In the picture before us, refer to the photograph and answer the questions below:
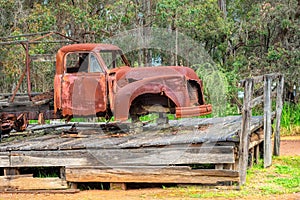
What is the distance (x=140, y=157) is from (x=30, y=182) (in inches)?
74.5

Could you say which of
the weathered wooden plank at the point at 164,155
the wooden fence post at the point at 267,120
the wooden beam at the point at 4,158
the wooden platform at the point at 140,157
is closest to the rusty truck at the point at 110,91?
the wooden platform at the point at 140,157

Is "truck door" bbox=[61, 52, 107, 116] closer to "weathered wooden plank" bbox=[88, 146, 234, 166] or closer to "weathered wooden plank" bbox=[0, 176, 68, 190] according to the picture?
"weathered wooden plank" bbox=[88, 146, 234, 166]

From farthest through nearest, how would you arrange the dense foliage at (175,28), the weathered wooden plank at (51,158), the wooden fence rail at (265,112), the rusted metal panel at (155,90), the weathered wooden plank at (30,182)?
1. the dense foliage at (175,28)
2. the rusted metal panel at (155,90)
3. the weathered wooden plank at (30,182)
4. the weathered wooden plank at (51,158)
5. the wooden fence rail at (265,112)

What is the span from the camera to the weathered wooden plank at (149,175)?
7895 mm

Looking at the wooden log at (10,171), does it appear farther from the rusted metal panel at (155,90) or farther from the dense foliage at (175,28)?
the dense foliage at (175,28)

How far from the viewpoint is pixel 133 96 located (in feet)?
31.1

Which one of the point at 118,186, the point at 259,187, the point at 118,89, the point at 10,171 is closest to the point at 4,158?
the point at 10,171

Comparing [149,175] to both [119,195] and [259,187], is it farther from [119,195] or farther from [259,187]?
[259,187]

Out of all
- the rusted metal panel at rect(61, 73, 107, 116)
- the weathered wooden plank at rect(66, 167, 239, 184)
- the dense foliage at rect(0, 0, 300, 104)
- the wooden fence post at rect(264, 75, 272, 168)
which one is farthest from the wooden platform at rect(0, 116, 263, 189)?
the dense foliage at rect(0, 0, 300, 104)

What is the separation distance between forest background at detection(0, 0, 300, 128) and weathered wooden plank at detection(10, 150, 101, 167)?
6.73 metres

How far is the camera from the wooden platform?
795 centimetres

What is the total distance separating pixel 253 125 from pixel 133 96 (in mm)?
2275

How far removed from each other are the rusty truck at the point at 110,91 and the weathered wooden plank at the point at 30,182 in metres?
1.63

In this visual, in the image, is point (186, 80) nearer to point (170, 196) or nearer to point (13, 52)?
point (170, 196)
